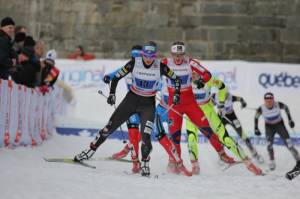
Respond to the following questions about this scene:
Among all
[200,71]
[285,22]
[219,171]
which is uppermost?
[285,22]

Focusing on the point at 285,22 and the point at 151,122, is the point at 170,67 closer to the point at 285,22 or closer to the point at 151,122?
the point at 151,122

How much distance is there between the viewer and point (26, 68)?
491 inches

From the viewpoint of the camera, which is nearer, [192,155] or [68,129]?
[192,155]

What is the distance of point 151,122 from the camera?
34.7ft

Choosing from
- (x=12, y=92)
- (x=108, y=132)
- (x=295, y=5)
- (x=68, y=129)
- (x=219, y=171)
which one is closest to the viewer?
(x=108, y=132)

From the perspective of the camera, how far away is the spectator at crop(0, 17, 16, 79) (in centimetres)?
1098

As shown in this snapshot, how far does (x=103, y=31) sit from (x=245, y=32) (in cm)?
510

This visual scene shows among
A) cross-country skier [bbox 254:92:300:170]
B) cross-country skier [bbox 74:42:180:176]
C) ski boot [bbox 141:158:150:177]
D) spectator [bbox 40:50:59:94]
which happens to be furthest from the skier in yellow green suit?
spectator [bbox 40:50:59:94]

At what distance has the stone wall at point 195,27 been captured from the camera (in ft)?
80.1

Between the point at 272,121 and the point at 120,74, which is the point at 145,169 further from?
the point at 272,121

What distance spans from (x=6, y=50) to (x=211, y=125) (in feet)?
12.0

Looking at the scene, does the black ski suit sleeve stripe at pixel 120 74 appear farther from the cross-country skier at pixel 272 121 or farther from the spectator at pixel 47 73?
the cross-country skier at pixel 272 121

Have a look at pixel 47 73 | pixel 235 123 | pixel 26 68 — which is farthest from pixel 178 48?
pixel 235 123

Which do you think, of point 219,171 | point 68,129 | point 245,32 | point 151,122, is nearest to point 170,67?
point 151,122
